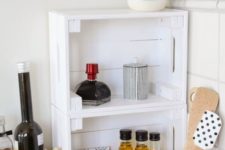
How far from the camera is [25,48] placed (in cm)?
125

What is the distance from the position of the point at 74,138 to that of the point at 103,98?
177 mm

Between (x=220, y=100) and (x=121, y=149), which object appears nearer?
(x=220, y=100)

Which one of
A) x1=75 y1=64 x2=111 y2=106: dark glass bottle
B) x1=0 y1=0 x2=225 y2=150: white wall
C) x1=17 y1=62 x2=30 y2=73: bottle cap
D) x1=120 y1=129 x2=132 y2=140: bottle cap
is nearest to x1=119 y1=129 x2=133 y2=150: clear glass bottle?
x1=120 y1=129 x2=132 y2=140: bottle cap

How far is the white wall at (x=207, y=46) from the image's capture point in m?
1.11

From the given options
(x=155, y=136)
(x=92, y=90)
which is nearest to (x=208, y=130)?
(x=155, y=136)

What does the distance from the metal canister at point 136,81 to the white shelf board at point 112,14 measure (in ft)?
0.51

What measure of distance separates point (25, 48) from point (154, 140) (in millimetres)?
451

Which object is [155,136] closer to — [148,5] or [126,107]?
[126,107]

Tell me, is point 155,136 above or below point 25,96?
below

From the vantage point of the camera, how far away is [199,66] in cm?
121

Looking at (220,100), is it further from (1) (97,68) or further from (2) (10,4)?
(2) (10,4)

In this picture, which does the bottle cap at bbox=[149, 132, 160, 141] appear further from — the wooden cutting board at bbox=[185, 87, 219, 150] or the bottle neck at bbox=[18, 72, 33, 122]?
the bottle neck at bbox=[18, 72, 33, 122]

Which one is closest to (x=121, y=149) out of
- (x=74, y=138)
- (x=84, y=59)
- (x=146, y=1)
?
(x=74, y=138)

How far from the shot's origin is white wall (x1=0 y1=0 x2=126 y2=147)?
1229 mm
